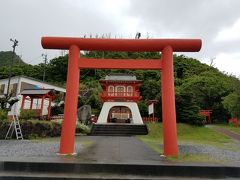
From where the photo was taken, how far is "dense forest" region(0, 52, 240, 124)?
23.4 m

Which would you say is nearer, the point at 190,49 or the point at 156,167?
the point at 156,167

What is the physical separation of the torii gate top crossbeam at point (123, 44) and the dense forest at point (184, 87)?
52.9 ft

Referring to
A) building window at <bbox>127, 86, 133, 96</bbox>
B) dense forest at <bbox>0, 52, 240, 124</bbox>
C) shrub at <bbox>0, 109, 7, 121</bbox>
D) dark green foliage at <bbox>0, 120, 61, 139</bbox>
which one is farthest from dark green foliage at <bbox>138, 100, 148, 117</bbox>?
shrub at <bbox>0, 109, 7, 121</bbox>

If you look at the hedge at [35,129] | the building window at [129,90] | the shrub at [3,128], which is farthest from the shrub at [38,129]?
the building window at [129,90]

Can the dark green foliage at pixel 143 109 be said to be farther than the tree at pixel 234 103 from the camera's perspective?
Yes

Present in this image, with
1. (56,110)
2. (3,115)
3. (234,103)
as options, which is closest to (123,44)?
(3,115)

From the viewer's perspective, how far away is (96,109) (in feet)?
117

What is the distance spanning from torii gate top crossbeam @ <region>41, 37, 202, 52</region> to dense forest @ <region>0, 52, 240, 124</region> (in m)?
16.1

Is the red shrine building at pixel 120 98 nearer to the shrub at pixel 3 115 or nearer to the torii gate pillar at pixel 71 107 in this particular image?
the shrub at pixel 3 115

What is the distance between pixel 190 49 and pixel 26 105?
26790 mm

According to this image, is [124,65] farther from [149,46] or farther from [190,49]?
[190,49]

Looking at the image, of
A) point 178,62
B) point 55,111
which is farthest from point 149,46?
point 178,62

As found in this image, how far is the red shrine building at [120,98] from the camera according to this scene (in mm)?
24781

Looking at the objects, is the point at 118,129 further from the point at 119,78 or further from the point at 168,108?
the point at 168,108
